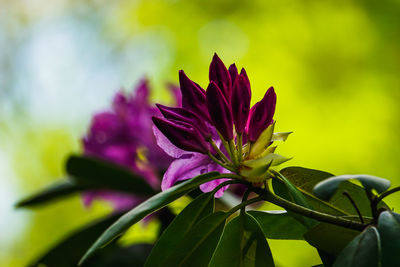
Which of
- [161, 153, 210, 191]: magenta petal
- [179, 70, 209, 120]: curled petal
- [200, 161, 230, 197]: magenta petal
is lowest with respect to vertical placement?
[200, 161, 230, 197]: magenta petal

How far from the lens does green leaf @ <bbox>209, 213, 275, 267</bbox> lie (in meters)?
0.56

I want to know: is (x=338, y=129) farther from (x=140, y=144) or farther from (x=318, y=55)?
(x=140, y=144)

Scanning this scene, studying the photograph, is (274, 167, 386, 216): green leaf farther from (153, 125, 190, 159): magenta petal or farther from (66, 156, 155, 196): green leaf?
(66, 156, 155, 196): green leaf

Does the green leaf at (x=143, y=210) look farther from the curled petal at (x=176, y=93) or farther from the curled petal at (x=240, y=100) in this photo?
the curled petal at (x=176, y=93)

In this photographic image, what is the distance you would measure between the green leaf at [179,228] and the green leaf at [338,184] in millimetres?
157

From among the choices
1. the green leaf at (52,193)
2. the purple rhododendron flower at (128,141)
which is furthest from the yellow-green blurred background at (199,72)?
the green leaf at (52,193)

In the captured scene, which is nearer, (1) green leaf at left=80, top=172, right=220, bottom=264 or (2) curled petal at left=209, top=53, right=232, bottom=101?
(1) green leaf at left=80, top=172, right=220, bottom=264

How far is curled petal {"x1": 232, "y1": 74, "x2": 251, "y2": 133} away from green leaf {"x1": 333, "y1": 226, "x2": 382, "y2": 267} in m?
0.19

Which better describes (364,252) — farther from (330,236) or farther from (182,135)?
(182,135)

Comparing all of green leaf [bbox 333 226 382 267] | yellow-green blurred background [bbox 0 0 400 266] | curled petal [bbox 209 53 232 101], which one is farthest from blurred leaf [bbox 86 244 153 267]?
yellow-green blurred background [bbox 0 0 400 266]

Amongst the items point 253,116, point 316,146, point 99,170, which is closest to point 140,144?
point 99,170

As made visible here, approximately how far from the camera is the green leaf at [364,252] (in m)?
0.43

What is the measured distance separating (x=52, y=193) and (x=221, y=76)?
2.70ft

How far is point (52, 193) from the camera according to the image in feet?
4.33
